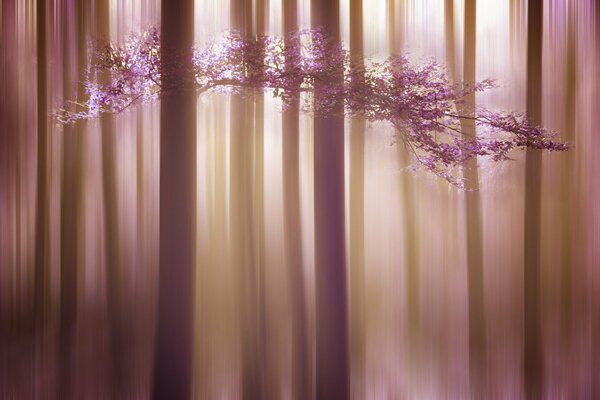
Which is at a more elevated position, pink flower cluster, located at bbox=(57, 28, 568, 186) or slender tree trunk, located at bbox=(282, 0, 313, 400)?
pink flower cluster, located at bbox=(57, 28, 568, 186)

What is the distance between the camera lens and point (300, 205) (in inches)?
60.4

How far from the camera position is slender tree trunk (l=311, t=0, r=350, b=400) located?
1510 mm

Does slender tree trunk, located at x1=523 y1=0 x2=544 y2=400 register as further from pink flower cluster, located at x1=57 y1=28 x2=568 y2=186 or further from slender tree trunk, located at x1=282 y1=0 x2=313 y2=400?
slender tree trunk, located at x1=282 y1=0 x2=313 y2=400

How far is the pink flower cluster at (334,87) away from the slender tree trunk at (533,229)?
0.07m

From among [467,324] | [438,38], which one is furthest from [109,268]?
[438,38]

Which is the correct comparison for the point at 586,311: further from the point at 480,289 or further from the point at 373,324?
the point at 373,324

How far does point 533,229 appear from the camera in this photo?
1559 mm

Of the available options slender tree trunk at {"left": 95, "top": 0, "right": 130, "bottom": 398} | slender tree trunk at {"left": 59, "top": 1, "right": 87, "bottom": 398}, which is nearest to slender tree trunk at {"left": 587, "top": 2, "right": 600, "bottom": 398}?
slender tree trunk at {"left": 95, "top": 0, "right": 130, "bottom": 398}

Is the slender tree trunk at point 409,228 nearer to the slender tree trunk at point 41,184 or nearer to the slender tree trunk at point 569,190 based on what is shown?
the slender tree trunk at point 569,190

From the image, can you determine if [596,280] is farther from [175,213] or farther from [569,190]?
[175,213]

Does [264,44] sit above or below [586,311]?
above

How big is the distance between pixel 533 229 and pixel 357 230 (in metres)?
0.65

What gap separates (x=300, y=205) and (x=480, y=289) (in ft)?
2.43

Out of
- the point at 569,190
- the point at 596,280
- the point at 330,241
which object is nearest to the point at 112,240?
the point at 330,241
